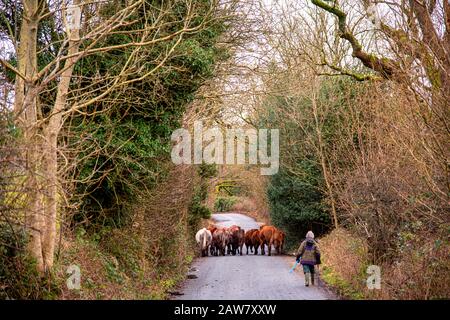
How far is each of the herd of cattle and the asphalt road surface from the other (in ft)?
5.83

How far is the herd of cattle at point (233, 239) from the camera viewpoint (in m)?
25.1

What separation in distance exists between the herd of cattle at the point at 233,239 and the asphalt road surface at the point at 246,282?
178 centimetres

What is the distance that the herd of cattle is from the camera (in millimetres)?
25109

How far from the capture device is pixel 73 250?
10922 mm

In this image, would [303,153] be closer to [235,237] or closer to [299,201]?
[299,201]

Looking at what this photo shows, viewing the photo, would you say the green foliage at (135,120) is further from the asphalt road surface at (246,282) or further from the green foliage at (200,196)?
the green foliage at (200,196)

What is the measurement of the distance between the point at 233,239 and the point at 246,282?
10.4 meters

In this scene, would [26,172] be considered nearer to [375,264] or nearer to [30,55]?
[30,55]

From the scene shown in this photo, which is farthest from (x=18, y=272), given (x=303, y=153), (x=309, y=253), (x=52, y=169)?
(x=303, y=153)

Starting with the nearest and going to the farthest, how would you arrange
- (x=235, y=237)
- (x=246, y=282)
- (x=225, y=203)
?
1. (x=246, y=282)
2. (x=235, y=237)
3. (x=225, y=203)

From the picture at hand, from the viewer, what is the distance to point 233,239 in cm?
2634

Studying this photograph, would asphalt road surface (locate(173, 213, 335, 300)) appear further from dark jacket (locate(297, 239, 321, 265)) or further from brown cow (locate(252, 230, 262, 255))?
brown cow (locate(252, 230, 262, 255))

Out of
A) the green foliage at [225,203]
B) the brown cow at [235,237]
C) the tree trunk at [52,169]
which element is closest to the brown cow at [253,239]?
the brown cow at [235,237]
